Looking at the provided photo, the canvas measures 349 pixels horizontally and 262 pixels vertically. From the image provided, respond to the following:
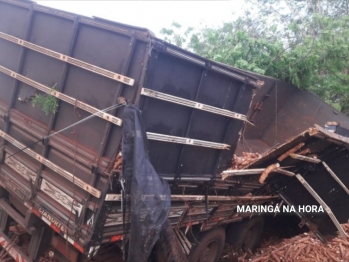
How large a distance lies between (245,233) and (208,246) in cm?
88

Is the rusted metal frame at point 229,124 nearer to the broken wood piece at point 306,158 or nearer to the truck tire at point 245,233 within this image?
the broken wood piece at point 306,158

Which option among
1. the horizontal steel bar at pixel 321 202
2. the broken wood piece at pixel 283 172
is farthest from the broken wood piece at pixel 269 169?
the horizontal steel bar at pixel 321 202

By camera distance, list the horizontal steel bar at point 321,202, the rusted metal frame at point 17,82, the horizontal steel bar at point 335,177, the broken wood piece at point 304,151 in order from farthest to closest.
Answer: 1. the horizontal steel bar at point 321,202
2. the horizontal steel bar at point 335,177
3. the broken wood piece at point 304,151
4. the rusted metal frame at point 17,82

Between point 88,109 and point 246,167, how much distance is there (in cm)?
208

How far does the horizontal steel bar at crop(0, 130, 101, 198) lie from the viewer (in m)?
2.90

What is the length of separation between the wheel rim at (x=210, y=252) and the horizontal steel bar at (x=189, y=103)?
1.99 meters

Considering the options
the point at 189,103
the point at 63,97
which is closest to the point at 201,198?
the point at 189,103

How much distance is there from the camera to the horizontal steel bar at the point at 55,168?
2904 millimetres

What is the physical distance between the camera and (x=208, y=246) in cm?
483

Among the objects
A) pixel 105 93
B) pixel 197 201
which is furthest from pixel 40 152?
pixel 197 201

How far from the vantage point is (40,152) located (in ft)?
11.2

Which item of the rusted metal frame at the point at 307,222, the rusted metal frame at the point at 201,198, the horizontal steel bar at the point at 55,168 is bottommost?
the rusted metal frame at the point at 307,222

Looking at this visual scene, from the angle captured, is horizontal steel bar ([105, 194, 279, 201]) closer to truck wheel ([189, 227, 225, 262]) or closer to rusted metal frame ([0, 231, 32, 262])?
truck wheel ([189, 227, 225, 262])

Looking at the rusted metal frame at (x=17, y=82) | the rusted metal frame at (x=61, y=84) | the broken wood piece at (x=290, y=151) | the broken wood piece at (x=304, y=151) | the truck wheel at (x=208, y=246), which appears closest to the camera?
the rusted metal frame at (x=61, y=84)
